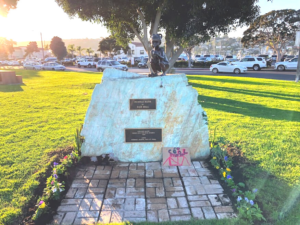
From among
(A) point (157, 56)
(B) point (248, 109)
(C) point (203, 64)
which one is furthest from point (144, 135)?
(C) point (203, 64)

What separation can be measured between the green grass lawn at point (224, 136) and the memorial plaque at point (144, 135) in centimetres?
162

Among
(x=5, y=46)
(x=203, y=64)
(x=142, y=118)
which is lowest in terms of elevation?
(x=203, y=64)

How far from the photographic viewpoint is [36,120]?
23.0 feet

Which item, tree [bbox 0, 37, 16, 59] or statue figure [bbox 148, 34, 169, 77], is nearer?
statue figure [bbox 148, 34, 169, 77]

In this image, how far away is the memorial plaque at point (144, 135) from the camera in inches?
172

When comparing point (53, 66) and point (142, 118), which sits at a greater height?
point (142, 118)

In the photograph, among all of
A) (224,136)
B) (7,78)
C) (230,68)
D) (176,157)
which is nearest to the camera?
(176,157)

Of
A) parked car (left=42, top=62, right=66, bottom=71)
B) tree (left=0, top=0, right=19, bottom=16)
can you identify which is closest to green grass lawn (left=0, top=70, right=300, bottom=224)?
tree (left=0, top=0, right=19, bottom=16)

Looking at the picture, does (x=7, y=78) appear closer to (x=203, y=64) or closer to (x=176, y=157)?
(x=176, y=157)

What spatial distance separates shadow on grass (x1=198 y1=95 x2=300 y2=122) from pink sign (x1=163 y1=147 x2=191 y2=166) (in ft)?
13.1

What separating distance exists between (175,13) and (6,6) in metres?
11.5

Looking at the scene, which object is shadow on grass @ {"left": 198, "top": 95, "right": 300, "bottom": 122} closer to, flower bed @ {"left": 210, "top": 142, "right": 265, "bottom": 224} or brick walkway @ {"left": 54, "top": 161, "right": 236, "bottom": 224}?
flower bed @ {"left": 210, "top": 142, "right": 265, "bottom": 224}

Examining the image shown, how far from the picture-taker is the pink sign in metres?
4.29

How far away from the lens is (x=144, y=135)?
4.39 meters
